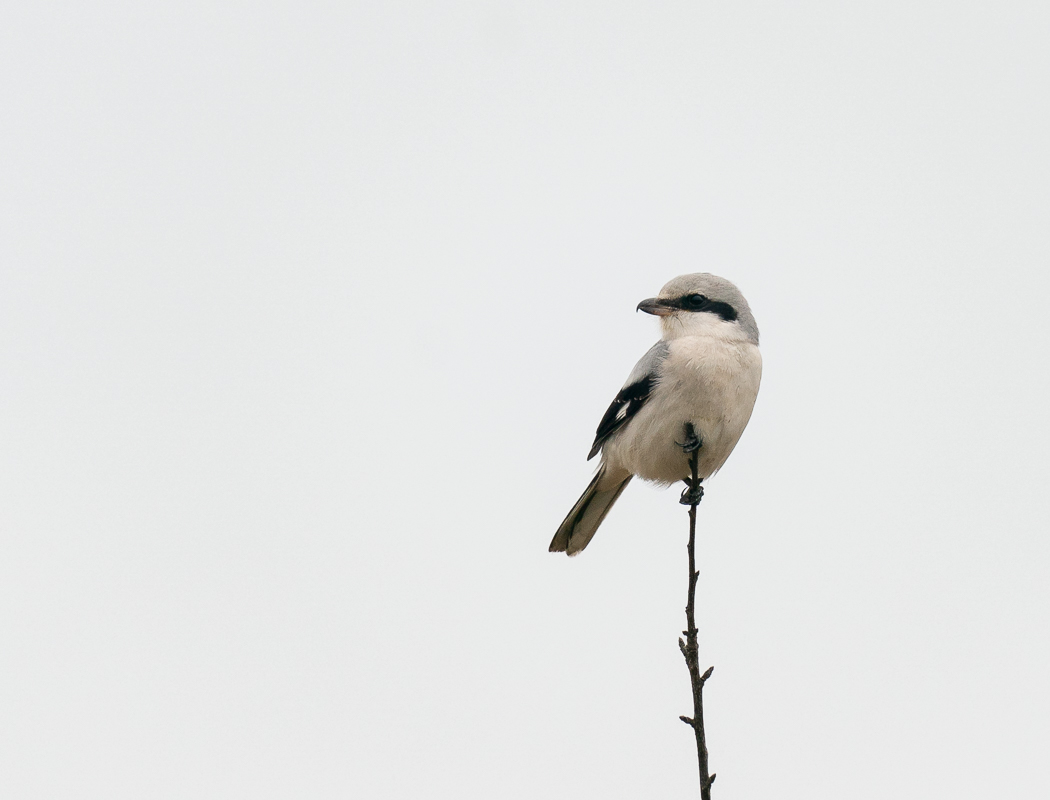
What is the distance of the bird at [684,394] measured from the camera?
541 cm

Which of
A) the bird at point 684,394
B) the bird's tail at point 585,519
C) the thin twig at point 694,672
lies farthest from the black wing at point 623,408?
the thin twig at point 694,672

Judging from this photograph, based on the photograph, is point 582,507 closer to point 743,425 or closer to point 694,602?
point 743,425

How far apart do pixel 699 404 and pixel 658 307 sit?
0.83 metres

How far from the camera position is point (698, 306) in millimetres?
5930

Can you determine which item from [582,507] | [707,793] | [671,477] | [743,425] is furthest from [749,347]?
[707,793]

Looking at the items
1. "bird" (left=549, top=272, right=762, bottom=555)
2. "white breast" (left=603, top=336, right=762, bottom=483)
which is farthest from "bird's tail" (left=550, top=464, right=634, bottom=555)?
"white breast" (left=603, top=336, right=762, bottom=483)

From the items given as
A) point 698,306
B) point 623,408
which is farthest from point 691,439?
point 698,306

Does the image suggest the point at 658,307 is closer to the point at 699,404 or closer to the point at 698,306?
the point at 698,306

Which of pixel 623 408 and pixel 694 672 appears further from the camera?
pixel 623 408

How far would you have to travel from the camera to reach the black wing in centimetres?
570

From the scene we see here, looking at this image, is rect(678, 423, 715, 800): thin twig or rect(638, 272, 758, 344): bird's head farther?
rect(638, 272, 758, 344): bird's head

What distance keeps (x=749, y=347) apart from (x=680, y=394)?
55 cm

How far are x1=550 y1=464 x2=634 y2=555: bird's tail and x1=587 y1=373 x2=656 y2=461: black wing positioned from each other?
0.86 feet

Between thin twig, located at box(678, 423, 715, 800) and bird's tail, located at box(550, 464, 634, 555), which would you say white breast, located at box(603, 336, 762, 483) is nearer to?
bird's tail, located at box(550, 464, 634, 555)
